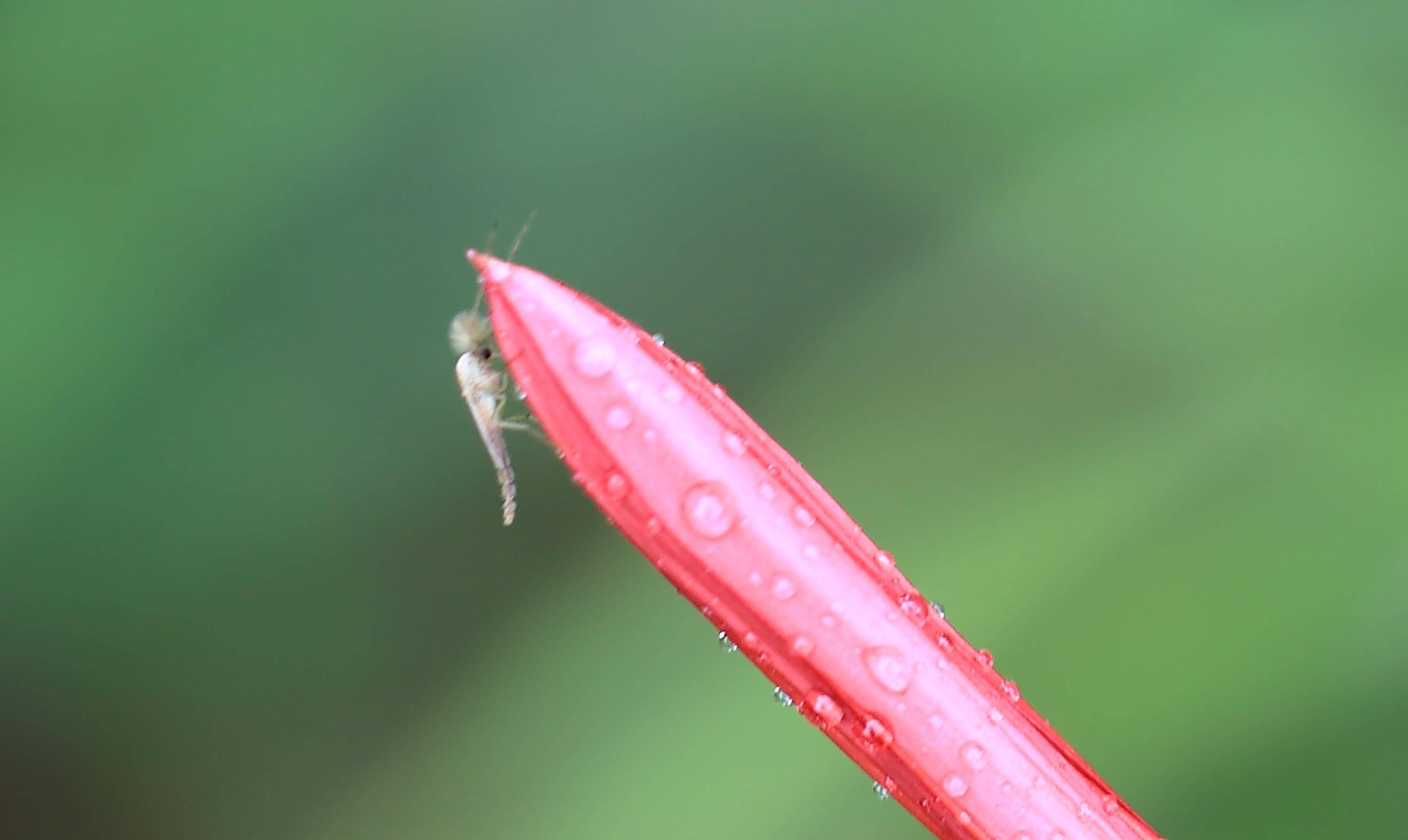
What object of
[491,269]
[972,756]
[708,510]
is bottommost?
[972,756]

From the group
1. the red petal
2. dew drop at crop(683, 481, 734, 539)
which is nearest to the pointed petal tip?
the red petal

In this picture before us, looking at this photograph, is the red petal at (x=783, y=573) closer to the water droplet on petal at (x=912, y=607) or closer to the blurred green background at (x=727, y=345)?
the water droplet on petal at (x=912, y=607)

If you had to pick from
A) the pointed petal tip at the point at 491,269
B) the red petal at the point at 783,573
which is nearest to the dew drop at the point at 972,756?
the red petal at the point at 783,573

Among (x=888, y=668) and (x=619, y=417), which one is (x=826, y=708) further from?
(x=619, y=417)

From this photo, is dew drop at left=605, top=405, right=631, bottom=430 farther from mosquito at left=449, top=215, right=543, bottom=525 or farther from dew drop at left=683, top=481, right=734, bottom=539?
mosquito at left=449, top=215, right=543, bottom=525

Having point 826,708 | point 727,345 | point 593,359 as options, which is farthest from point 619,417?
point 727,345

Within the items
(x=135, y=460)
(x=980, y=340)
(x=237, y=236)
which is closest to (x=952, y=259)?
(x=980, y=340)

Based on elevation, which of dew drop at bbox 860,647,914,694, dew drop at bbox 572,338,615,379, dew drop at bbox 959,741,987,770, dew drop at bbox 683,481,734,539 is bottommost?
dew drop at bbox 959,741,987,770
